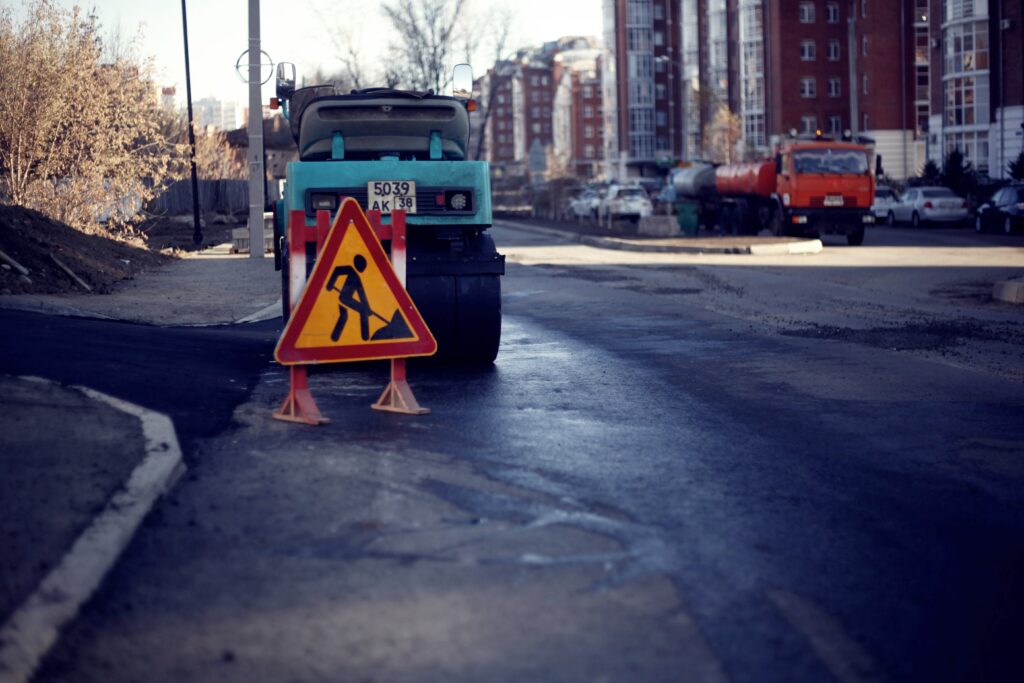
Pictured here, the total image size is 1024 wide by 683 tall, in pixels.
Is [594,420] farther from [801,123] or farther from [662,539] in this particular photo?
[801,123]

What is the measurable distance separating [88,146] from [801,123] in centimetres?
7512

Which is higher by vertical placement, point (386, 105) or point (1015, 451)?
point (386, 105)

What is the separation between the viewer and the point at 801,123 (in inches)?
3740

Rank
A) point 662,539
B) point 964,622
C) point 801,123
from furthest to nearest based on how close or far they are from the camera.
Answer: point 801,123 < point 662,539 < point 964,622

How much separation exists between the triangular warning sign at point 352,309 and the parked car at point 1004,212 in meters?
35.2

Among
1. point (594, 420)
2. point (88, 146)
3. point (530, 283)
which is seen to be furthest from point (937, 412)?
point (88, 146)

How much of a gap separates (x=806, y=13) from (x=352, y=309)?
91.0 meters

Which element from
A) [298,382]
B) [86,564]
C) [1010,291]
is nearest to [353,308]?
[298,382]

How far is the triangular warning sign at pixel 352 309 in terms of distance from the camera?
29.2 feet

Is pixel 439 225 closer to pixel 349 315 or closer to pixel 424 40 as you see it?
pixel 349 315

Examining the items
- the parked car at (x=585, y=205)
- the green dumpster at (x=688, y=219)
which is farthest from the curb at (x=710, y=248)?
the parked car at (x=585, y=205)

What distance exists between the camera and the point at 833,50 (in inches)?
3733

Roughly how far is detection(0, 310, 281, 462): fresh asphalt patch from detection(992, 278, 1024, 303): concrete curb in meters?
10.2

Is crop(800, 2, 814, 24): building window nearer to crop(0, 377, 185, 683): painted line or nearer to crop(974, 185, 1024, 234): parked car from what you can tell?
crop(974, 185, 1024, 234): parked car
